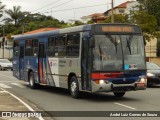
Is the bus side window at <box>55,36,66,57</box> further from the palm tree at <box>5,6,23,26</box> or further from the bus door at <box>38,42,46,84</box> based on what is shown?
the palm tree at <box>5,6,23,26</box>

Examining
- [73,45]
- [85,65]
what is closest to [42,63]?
[73,45]

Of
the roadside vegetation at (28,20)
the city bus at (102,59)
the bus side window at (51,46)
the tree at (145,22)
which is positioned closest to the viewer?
the city bus at (102,59)

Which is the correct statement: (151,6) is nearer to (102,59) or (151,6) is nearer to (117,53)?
(117,53)

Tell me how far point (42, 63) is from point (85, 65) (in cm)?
536

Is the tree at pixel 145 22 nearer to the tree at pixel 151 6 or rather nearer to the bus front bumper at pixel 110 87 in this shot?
the tree at pixel 151 6

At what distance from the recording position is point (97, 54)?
1573 cm

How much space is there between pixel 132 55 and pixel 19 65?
10.5 meters

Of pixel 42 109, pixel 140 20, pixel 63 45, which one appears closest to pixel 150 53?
pixel 140 20

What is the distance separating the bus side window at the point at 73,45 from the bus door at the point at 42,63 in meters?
3.16

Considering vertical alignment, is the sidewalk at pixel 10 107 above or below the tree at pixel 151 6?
below

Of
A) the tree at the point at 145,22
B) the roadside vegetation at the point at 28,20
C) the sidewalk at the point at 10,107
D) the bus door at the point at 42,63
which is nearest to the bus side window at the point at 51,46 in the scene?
the bus door at the point at 42,63

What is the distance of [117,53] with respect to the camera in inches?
627

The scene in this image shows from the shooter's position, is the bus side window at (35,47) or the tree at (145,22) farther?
the tree at (145,22)

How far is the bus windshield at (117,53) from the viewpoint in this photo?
1570 centimetres
